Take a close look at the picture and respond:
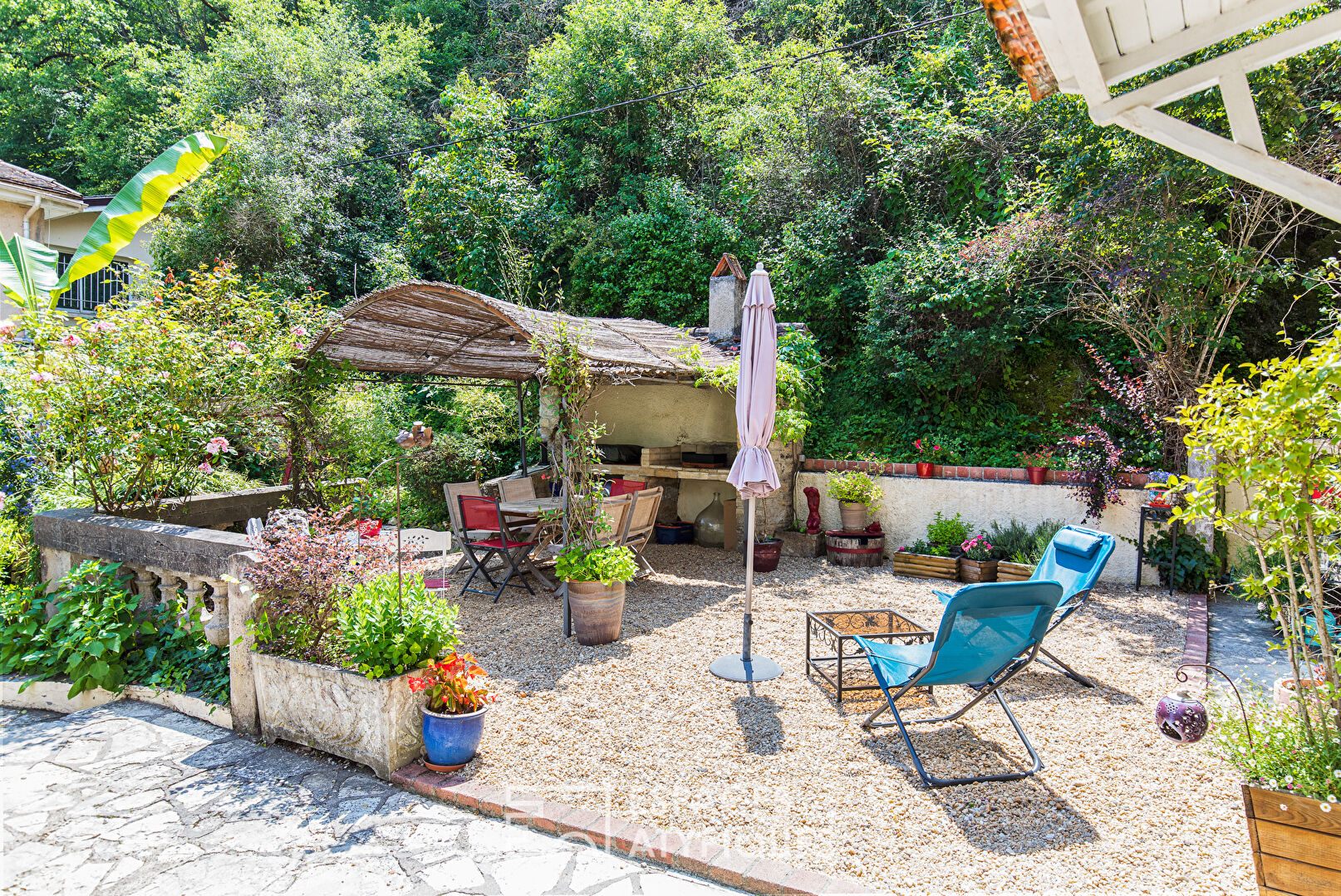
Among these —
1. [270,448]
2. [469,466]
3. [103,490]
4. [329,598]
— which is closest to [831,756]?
[329,598]

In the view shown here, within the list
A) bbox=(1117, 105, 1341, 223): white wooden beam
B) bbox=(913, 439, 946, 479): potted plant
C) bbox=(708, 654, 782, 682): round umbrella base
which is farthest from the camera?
bbox=(913, 439, 946, 479): potted plant

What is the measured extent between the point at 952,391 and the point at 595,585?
7.43 meters

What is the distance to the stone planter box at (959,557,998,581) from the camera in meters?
8.17

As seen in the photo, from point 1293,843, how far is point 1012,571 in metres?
5.70

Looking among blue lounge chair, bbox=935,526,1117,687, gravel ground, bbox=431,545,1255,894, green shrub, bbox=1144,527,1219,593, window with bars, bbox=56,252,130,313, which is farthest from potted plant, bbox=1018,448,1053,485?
window with bars, bbox=56,252,130,313

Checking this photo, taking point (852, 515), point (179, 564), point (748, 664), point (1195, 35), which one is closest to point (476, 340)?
point (179, 564)

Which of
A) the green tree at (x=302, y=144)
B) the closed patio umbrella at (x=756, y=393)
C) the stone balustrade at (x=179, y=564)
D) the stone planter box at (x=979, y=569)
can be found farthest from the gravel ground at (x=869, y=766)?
the green tree at (x=302, y=144)

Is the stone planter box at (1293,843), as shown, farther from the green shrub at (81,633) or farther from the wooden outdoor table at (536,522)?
the green shrub at (81,633)

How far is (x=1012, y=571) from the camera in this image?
8.01 meters

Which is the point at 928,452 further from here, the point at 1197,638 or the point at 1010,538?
the point at 1197,638

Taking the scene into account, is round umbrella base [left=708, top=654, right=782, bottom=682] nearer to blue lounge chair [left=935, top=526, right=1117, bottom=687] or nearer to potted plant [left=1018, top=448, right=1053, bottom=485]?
blue lounge chair [left=935, top=526, right=1117, bottom=687]

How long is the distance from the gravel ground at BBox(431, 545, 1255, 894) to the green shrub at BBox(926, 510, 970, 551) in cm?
228

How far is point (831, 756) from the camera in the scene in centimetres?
414

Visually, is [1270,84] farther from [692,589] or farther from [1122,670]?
[692,589]
